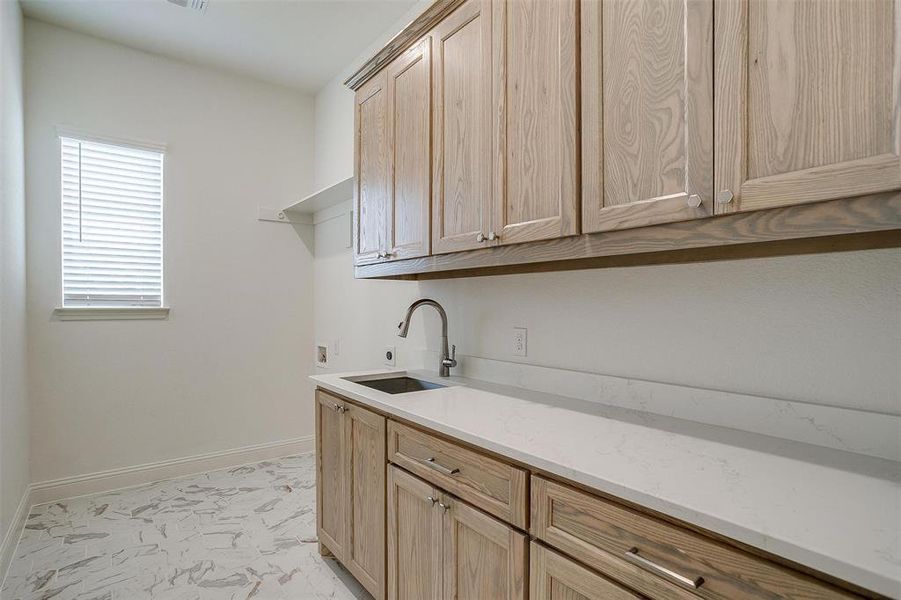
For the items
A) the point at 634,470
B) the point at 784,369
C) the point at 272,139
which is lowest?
the point at 634,470

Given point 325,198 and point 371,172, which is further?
point 325,198

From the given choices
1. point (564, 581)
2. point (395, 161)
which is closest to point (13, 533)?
point (395, 161)

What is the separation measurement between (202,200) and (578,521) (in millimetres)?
3378

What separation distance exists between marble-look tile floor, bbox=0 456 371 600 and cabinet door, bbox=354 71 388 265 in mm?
1494

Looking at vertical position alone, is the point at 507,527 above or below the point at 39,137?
below

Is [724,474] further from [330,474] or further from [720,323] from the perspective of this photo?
[330,474]

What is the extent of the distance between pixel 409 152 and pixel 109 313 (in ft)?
7.91

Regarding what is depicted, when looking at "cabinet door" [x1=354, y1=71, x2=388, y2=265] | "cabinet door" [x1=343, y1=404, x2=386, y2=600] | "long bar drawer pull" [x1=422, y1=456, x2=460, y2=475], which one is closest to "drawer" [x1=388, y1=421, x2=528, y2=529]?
"long bar drawer pull" [x1=422, y1=456, x2=460, y2=475]

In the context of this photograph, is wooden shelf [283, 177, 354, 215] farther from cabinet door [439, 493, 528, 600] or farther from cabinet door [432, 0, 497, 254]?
cabinet door [439, 493, 528, 600]

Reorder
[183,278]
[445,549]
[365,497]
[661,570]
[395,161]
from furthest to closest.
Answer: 1. [183,278]
2. [395,161]
3. [365,497]
4. [445,549]
5. [661,570]

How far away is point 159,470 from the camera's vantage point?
10.4 feet

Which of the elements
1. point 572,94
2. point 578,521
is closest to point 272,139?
point 572,94

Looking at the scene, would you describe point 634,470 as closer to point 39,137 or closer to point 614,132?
point 614,132

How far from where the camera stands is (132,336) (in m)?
3.11
